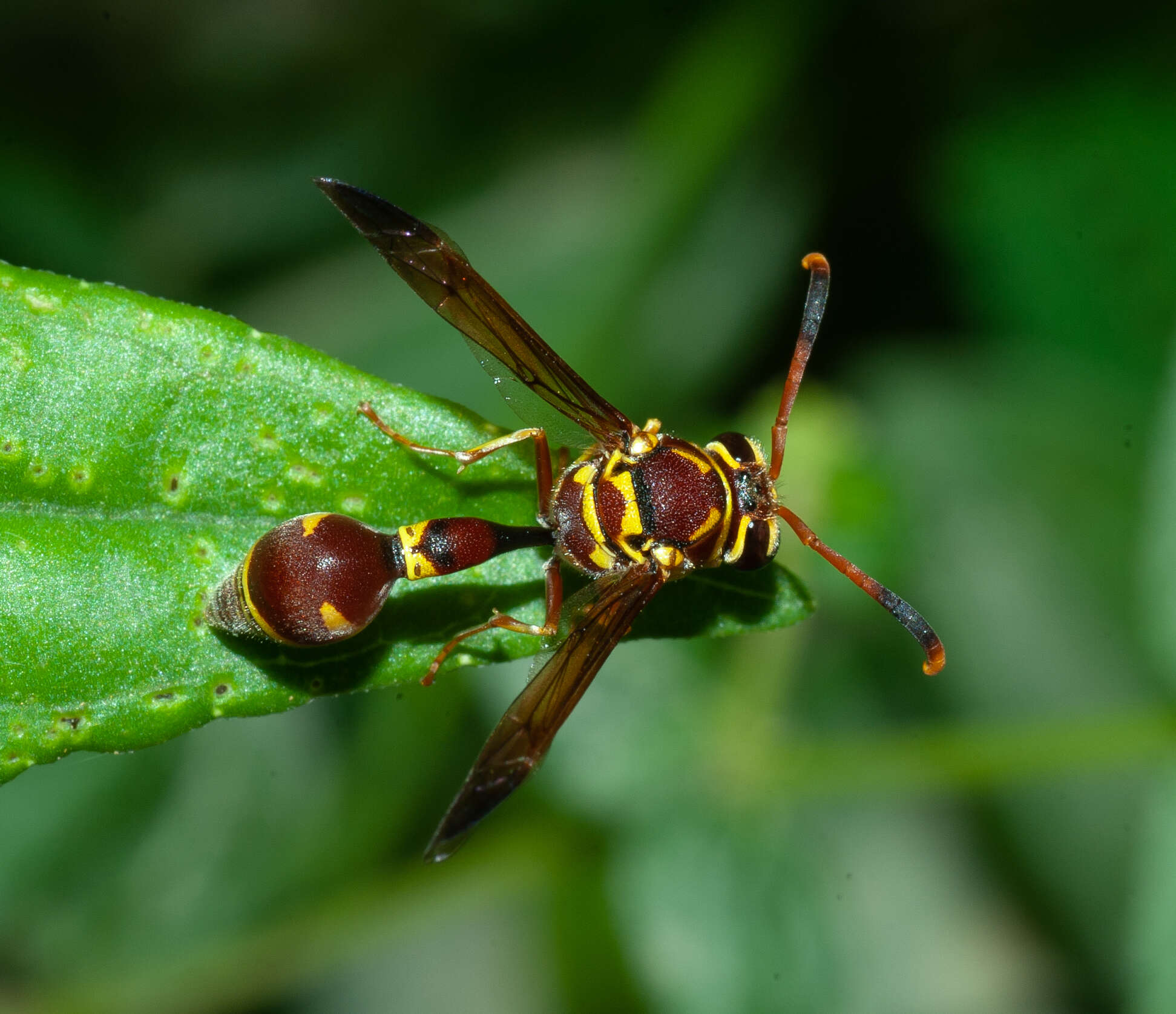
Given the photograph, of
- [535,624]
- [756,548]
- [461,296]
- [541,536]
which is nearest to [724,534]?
[756,548]

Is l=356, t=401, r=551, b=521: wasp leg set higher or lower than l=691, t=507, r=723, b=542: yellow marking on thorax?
higher

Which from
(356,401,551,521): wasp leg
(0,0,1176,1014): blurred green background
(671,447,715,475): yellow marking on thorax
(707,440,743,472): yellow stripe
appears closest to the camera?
(356,401,551,521): wasp leg

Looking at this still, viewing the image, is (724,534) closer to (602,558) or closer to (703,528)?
(703,528)

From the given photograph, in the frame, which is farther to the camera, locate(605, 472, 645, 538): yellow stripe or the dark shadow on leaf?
locate(605, 472, 645, 538): yellow stripe

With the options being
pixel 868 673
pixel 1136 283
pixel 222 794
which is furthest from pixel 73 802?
pixel 1136 283

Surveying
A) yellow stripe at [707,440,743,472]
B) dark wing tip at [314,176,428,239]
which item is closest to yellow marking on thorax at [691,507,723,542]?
yellow stripe at [707,440,743,472]

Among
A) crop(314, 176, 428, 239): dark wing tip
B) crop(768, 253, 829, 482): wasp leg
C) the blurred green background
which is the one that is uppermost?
crop(314, 176, 428, 239): dark wing tip

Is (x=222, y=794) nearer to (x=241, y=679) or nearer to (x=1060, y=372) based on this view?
(x=241, y=679)

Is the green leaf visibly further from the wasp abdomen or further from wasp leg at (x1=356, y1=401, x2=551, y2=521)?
the wasp abdomen
